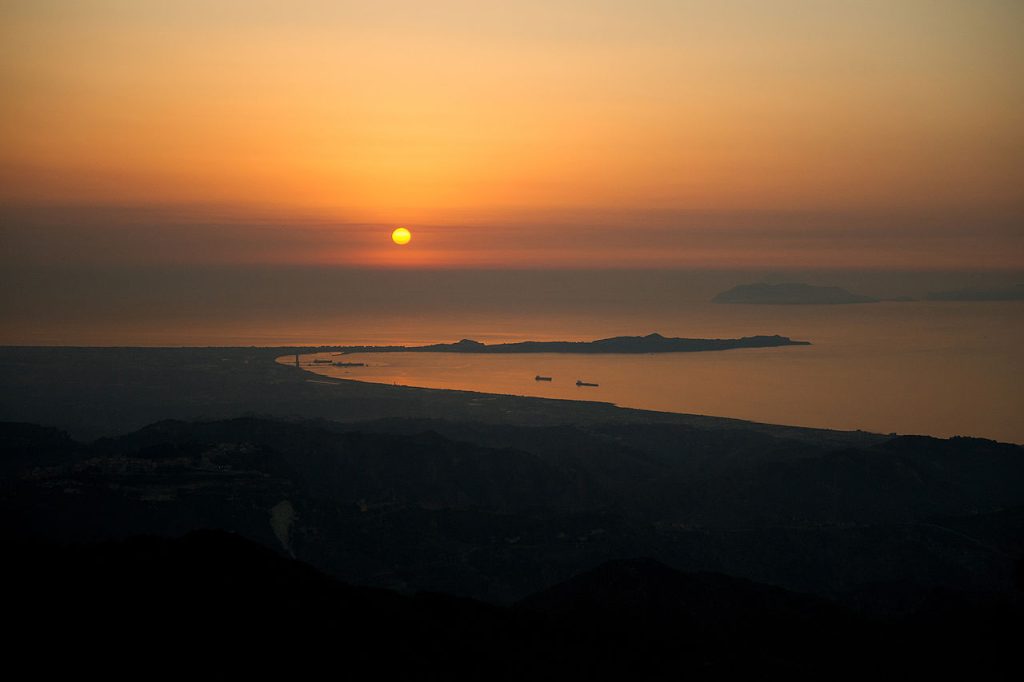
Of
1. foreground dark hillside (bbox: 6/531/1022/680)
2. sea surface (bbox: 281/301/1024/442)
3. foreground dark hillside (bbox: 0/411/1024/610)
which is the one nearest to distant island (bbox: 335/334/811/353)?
sea surface (bbox: 281/301/1024/442)

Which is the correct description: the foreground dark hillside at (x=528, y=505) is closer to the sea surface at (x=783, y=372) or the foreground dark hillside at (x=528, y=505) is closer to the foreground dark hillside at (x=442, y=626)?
the foreground dark hillside at (x=442, y=626)

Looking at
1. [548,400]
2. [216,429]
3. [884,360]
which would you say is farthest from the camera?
[884,360]

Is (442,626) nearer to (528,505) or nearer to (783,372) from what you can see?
(528,505)

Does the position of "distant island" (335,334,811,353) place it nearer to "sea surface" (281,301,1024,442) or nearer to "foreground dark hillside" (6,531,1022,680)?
"sea surface" (281,301,1024,442)

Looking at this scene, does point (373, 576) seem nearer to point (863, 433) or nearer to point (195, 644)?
point (195, 644)

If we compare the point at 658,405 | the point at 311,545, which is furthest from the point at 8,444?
the point at 658,405

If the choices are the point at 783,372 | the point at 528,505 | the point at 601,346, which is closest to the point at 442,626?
the point at 528,505
